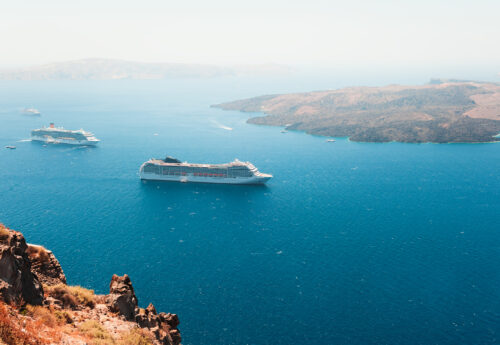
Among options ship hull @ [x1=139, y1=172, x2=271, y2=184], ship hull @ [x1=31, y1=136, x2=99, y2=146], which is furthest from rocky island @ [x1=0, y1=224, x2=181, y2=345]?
Result: ship hull @ [x1=31, y1=136, x2=99, y2=146]

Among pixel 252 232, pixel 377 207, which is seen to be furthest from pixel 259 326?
pixel 377 207

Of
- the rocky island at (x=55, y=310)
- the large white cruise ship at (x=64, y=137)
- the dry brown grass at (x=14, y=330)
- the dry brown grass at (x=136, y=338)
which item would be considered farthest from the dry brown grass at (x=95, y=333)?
the large white cruise ship at (x=64, y=137)

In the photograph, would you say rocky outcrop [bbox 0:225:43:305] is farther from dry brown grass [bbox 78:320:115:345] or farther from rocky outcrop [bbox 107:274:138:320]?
rocky outcrop [bbox 107:274:138:320]

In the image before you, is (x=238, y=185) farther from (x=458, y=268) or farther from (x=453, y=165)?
(x=453, y=165)

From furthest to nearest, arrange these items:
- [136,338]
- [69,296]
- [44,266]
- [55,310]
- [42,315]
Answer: [44,266] < [69,296] < [136,338] < [55,310] < [42,315]

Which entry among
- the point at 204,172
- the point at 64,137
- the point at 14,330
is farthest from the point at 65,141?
the point at 14,330

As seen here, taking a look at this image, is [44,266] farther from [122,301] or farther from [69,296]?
[122,301]

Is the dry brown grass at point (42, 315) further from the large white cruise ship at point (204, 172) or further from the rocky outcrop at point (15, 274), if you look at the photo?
the large white cruise ship at point (204, 172)
